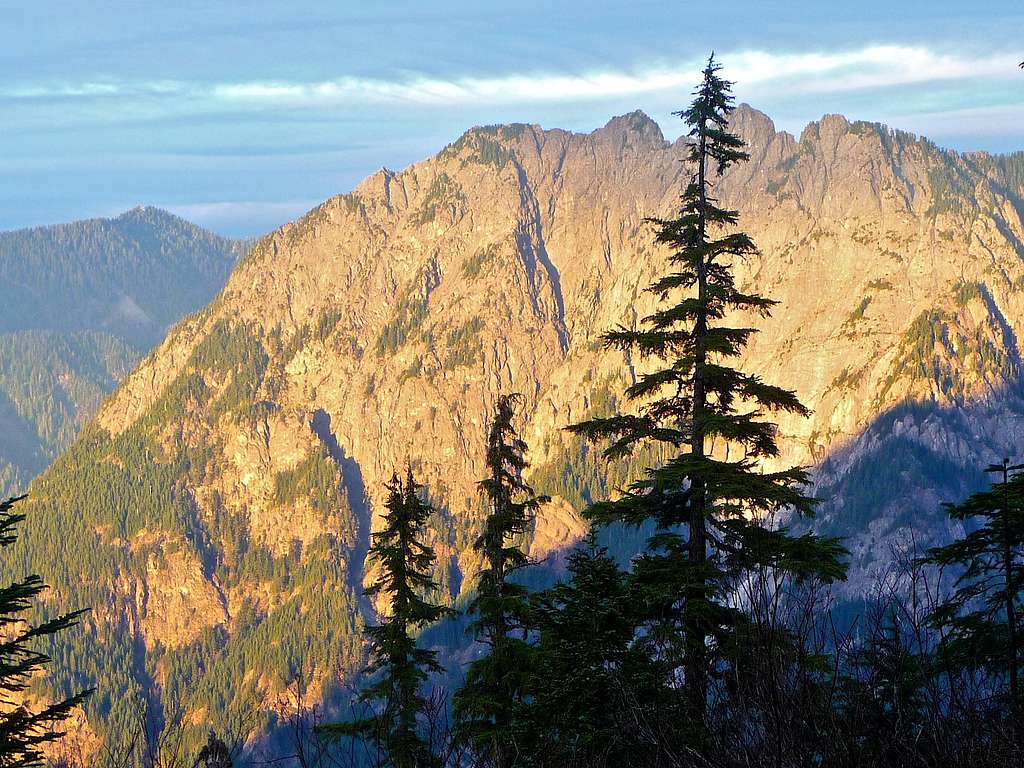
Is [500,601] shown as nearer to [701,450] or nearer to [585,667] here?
[701,450]

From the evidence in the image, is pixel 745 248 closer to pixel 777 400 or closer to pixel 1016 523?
pixel 777 400

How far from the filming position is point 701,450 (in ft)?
75.0

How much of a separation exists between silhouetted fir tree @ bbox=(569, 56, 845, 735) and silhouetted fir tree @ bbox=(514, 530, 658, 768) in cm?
75

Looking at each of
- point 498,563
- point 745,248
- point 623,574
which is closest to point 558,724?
point 623,574

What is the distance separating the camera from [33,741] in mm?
20641

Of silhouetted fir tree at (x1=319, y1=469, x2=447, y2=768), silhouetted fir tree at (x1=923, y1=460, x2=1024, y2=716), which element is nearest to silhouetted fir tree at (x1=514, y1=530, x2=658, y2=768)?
silhouetted fir tree at (x1=923, y1=460, x2=1024, y2=716)

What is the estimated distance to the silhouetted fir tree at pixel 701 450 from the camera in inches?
818

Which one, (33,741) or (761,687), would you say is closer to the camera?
(761,687)

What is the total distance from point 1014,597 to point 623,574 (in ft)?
26.1

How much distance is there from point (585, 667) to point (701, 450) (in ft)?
19.4

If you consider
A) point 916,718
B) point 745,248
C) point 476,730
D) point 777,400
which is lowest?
point 476,730

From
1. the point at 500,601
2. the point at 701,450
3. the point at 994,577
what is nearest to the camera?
the point at 994,577

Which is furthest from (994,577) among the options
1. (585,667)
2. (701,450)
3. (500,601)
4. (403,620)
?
(403,620)

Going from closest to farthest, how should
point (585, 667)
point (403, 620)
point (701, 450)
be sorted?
point (585, 667) → point (701, 450) → point (403, 620)
